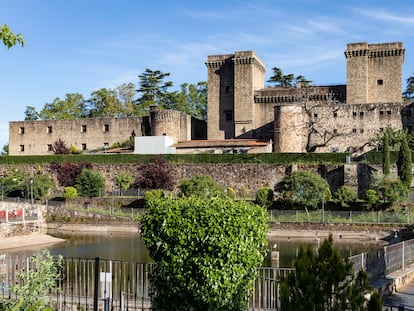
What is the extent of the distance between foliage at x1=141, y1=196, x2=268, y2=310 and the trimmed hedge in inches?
1403

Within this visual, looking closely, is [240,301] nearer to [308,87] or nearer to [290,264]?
[290,264]

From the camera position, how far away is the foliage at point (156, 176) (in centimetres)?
4600

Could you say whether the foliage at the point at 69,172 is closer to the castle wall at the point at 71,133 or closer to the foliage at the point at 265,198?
the castle wall at the point at 71,133

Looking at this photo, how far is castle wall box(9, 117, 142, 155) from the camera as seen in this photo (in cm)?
5716

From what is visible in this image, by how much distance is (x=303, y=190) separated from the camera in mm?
37281

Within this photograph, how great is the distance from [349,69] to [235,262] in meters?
44.4

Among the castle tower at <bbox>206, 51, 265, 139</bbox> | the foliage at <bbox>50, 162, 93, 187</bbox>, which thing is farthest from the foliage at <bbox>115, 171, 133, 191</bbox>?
the castle tower at <bbox>206, 51, 265, 139</bbox>

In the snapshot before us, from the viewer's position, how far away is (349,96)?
51.2m

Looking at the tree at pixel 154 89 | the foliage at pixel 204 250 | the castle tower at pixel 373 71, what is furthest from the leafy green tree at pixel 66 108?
the foliage at pixel 204 250

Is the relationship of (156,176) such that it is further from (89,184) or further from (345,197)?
(345,197)

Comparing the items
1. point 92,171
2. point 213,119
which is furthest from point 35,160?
point 213,119

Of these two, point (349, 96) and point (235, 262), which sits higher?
point (349, 96)

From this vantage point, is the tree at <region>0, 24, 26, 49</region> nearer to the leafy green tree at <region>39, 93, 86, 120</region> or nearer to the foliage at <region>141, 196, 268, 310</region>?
the foliage at <region>141, 196, 268, 310</region>

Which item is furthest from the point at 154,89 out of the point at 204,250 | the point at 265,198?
the point at 204,250
